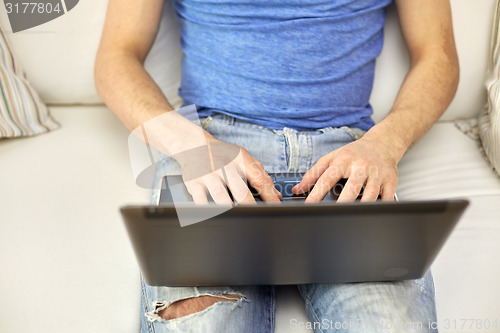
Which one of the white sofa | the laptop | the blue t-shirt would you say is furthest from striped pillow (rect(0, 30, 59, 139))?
the laptop

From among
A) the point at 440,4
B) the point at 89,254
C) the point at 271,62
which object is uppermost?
the point at 440,4

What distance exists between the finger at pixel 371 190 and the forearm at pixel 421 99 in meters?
0.19

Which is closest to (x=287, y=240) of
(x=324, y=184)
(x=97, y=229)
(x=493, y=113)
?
(x=324, y=184)

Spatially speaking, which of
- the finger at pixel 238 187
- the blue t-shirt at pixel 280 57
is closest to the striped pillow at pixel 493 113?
the blue t-shirt at pixel 280 57

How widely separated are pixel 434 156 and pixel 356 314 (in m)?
0.60

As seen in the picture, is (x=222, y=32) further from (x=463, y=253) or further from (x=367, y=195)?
(x=463, y=253)

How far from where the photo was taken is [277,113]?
3.38 ft

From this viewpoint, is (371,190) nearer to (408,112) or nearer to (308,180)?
(308,180)

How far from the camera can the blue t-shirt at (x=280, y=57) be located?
1024mm

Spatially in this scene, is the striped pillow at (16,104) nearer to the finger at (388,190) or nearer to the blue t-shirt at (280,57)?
the blue t-shirt at (280,57)

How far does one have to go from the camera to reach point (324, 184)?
776 millimetres

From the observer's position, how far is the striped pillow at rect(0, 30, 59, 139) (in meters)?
1.14

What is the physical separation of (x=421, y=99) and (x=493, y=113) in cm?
22

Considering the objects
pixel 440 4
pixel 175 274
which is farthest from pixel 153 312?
pixel 440 4
